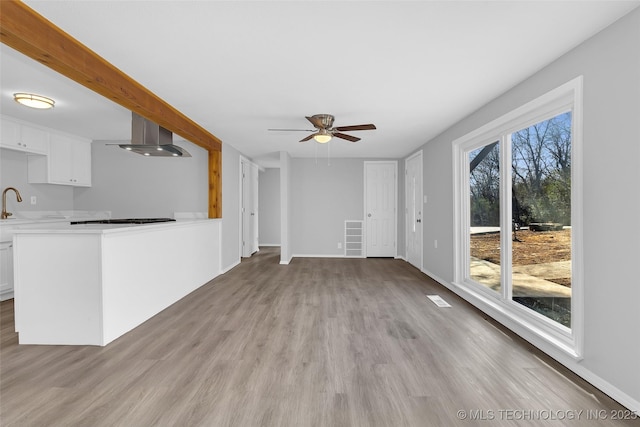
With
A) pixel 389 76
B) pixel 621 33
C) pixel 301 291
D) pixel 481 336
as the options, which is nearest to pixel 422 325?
pixel 481 336

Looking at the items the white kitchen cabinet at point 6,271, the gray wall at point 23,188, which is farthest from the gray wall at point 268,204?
the white kitchen cabinet at point 6,271

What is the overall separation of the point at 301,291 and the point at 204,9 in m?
3.18

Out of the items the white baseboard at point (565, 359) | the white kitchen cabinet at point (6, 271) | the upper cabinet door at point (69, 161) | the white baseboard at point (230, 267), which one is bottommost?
the white baseboard at point (565, 359)

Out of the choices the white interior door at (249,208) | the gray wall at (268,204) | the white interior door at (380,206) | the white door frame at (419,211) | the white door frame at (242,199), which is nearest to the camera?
the white door frame at (419,211)

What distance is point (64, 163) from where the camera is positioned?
4477mm

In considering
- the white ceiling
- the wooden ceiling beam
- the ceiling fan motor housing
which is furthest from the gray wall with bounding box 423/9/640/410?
the wooden ceiling beam

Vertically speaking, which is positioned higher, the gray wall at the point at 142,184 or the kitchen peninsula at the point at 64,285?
the gray wall at the point at 142,184

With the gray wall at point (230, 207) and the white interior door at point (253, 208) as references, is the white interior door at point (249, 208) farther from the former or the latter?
the gray wall at point (230, 207)

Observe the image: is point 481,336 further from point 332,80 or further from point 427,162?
point 427,162

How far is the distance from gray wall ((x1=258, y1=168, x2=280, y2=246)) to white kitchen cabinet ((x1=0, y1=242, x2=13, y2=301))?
5251 millimetres

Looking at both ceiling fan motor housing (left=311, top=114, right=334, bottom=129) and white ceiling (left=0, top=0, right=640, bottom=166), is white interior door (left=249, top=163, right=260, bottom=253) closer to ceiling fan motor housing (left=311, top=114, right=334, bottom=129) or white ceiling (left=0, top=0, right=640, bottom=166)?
white ceiling (left=0, top=0, right=640, bottom=166)

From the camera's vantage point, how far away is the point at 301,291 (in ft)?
12.7

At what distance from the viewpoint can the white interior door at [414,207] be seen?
5.42m

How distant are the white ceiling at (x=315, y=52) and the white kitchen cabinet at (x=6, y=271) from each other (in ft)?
5.59
